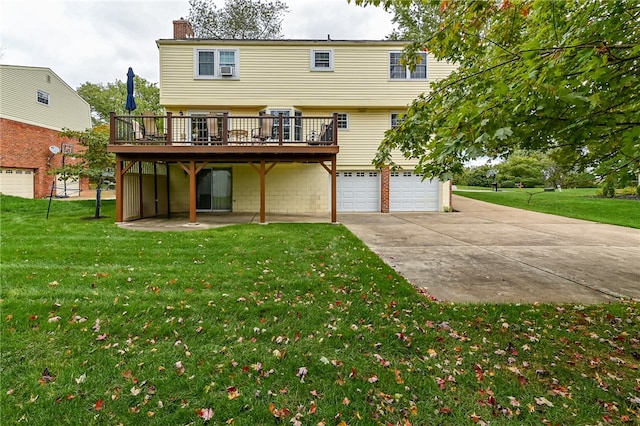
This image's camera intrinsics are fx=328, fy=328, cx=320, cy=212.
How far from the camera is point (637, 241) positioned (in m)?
8.29

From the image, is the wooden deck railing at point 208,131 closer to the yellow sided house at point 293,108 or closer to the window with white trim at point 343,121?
the yellow sided house at point 293,108

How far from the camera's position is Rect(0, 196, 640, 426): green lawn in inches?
92.5

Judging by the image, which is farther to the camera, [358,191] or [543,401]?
[358,191]

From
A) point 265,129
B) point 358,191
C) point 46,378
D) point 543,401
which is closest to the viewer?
point 543,401

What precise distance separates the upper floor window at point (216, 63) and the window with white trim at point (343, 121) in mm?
4715

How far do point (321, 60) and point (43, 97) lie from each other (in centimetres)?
1659

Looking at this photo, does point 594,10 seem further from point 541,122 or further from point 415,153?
point 415,153

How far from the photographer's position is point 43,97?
61.8ft

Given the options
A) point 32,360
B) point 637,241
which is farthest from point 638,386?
point 637,241

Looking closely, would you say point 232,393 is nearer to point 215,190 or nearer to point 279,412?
point 279,412

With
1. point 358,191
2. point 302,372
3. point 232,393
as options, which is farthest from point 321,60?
point 232,393

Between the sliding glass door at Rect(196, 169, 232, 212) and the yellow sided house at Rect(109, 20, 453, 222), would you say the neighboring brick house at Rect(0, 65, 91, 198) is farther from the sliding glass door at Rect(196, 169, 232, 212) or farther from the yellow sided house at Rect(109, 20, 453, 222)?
the sliding glass door at Rect(196, 169, 232, 212)

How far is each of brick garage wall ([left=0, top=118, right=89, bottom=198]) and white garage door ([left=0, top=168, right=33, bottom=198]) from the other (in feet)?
0.81

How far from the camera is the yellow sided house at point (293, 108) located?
13609 millimetres
